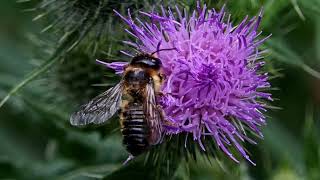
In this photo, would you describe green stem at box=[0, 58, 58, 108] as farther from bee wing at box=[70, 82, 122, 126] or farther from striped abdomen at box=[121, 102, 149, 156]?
striped abdomen at box=[121, 102, 149, 156]

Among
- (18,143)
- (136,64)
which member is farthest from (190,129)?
(18,143)

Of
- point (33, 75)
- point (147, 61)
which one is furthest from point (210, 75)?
point (33, 75)

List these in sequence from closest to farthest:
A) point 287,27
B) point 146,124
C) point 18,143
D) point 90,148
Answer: point 146,124 → point 287,27 → point 90,148 → point 18,143

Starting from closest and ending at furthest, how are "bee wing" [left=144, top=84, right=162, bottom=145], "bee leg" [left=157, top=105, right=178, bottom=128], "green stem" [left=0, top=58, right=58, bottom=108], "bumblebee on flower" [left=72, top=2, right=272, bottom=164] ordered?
"bee wing" [left=144, top=84, right=162, bottom=145], "bee leg" [left=157, top=105, right=178, bottom=128], "bumblebee on flower" [left=72, top=2, right=272, bottom=164], "green stem" [left=0, top=58, right=58, bottom=108]

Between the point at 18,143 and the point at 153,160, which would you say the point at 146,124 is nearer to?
the point at 153,160

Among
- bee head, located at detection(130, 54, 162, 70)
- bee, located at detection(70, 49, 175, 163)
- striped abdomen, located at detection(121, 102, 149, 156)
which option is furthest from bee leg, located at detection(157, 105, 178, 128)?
bee head, located at detection(130, 54, 162, 70)

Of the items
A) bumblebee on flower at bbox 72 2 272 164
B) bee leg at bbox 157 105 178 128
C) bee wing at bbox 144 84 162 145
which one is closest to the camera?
bee wing at bbox 144 84 162 145

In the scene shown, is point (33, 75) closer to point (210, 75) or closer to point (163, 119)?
point (163, 119)
